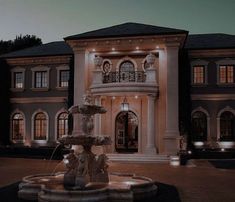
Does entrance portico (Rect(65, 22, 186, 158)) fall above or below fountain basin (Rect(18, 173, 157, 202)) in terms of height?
above

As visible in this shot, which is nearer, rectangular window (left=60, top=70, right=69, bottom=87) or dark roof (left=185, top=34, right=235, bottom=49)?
dark roof (left=185, top=34, right=235, bottom=49)

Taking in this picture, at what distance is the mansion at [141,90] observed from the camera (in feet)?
84.3

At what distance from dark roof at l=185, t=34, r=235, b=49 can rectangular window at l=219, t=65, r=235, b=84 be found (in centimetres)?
145

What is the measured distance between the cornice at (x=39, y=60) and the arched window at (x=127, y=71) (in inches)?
198

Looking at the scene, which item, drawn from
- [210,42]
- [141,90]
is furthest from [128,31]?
[210,42]

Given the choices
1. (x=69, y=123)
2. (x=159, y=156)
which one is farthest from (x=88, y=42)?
(x=159, y=156)

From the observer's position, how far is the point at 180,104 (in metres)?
27.1

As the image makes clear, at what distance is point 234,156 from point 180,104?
15.6ft

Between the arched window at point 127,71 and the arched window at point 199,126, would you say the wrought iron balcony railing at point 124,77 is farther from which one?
the arched window at point 199,126

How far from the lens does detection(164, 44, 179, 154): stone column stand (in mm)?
25375

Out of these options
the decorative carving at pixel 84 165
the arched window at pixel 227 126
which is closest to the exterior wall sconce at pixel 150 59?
the arched window at pixel 227 126

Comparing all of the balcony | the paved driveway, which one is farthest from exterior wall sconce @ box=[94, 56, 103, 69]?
the paved driveway

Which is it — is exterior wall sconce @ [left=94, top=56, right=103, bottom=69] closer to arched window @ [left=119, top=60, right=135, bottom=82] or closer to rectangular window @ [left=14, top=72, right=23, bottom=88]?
arched window @ [left=119, top=60, right=135, bottom=82]

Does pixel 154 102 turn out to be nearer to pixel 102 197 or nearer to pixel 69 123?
pixel 69 123
